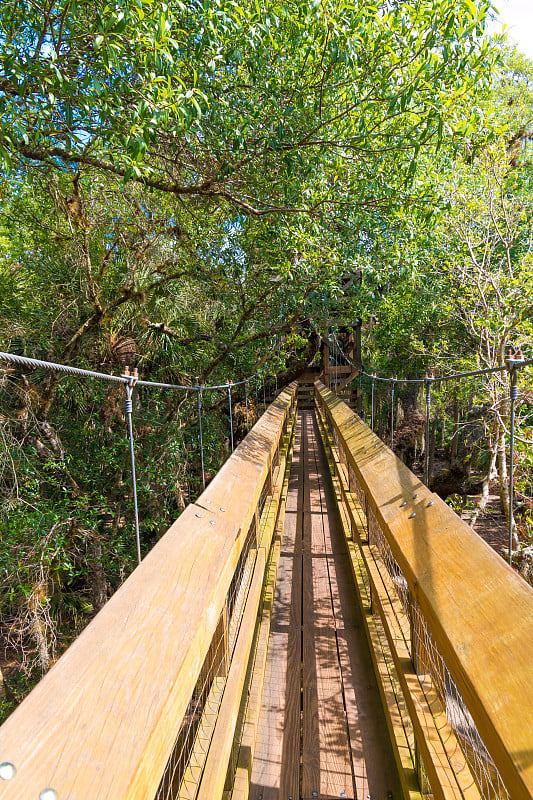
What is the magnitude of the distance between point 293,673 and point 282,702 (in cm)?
14

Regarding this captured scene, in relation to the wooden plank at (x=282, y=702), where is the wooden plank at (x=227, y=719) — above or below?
above

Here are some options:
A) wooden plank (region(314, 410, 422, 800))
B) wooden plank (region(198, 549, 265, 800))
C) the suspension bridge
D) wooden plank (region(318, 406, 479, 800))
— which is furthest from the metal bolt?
wooden plank (region(314, 410, 422, 800))

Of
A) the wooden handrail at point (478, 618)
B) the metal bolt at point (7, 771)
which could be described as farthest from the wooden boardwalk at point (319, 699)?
the metal bolt at point (7, 771)

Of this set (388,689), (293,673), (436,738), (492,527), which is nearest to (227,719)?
(436,738)

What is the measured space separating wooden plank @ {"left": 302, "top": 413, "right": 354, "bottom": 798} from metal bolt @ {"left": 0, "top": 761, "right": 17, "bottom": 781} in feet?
3.57

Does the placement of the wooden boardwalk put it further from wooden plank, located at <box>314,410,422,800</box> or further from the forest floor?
the forest floor

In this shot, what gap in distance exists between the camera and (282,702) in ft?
4.87

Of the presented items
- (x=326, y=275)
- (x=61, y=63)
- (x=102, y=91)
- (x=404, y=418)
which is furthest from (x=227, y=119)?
(x=404, y=418)

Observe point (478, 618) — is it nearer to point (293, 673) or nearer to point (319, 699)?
point (319, 699)

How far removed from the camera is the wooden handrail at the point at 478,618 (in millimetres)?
470

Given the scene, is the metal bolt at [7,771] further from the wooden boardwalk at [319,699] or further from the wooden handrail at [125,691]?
the wooden boardwalk at [319,699]

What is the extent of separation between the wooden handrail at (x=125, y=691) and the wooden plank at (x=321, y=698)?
Result: 759 millimetres

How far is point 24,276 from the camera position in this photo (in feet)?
17.7

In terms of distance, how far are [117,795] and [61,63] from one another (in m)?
2.91
